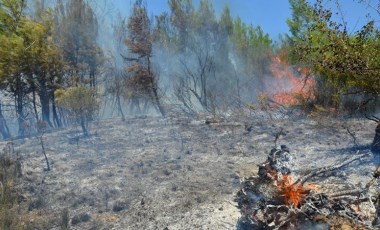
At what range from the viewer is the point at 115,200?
7656 millimetres

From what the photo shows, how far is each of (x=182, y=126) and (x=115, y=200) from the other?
7.96 meters

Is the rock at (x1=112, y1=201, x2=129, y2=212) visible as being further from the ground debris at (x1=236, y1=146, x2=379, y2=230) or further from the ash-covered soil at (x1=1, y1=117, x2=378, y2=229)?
the ground debris at (x1=236, y1=146, x2=379, y2=230)

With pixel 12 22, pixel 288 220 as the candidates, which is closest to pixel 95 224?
pixel 288 220

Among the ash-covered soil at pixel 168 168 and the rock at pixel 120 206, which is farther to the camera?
the rock at pixel 120 206

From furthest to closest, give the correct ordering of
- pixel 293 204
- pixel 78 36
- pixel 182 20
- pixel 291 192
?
pixel 182 20
pixel 78 36
pixel 291 192
pixel 293 204

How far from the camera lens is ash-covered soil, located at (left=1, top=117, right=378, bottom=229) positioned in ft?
22.1

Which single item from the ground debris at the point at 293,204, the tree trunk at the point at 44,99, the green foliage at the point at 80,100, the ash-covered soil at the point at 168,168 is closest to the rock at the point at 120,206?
the ash-covered soil at the point at 168,168

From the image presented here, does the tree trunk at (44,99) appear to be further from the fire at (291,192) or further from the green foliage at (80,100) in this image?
the fire at (291,192)

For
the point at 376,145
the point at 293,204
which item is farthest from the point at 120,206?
the point at 376,145

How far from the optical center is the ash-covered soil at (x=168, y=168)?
6.75 m

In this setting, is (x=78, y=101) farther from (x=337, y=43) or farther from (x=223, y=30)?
(x=223, y=30)

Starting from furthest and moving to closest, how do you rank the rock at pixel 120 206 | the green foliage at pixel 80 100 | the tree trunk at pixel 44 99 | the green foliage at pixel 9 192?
the tree trunk at pixel 44 99 < the green foliage at pixel 80 100 < the rock at pixel 120 206 < the green foliage at pixel 9 192

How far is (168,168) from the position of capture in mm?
9430

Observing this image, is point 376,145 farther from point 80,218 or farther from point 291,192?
point 80,218
